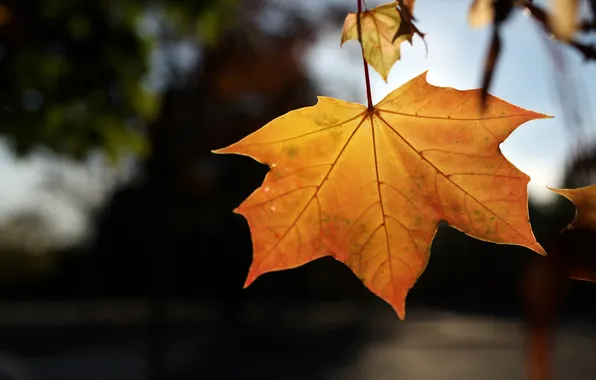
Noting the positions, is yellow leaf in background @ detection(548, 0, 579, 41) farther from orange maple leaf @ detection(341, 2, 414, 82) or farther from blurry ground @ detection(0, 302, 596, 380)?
blurry ground @ detection(0, 302, 596, 380)

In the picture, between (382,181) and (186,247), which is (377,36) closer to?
(382,181)

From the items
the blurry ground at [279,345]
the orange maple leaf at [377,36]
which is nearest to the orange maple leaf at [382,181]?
the orange maple leaf at [377,36]

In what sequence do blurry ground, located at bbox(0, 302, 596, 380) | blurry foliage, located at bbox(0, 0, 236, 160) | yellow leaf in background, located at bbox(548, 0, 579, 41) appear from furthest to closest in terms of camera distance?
blurry ground, located at bbox(0, 302, 596, 380) < blurry foliage, located at bbox(0, 0, 236, 160) < yellow leaf in background, located at bbox(548, 0, 579, 41)

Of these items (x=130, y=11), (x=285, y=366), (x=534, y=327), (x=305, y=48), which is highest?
(x=305, y=48)

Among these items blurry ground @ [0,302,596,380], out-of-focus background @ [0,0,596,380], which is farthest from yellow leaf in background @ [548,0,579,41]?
blurry ground @ [0,302,596,380]

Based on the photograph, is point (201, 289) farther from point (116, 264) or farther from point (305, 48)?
point (305, 48)

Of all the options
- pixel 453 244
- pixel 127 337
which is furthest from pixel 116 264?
pixel 453 244

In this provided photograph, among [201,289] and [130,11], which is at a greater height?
[130,11]
